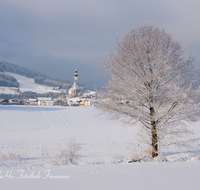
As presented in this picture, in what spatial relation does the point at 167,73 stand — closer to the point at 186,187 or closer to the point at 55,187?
the point at 186,187

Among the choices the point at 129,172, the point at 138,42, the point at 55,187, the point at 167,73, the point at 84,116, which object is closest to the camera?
the point at 55,187

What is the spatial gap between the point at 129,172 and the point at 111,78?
524 centimetres

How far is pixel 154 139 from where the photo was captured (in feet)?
28.3

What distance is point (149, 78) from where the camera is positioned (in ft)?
26.4

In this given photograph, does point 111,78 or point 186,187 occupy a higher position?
point 111,78

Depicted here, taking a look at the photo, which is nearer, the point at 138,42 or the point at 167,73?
the point at 167,73

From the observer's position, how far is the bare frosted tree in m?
7.91

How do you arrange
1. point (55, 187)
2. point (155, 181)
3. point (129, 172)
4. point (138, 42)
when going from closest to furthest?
point (55, 187), point (155, 181), point (129, 172), point (138, 42)

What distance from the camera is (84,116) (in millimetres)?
40719

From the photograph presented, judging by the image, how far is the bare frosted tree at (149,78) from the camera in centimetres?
791

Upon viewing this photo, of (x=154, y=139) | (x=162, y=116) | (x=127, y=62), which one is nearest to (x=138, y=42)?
(x=127, y=62)

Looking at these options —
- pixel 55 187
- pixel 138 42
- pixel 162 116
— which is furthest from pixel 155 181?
pixel 138 42

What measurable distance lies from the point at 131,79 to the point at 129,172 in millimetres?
4977

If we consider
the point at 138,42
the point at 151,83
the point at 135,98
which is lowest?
the point at 135,98
